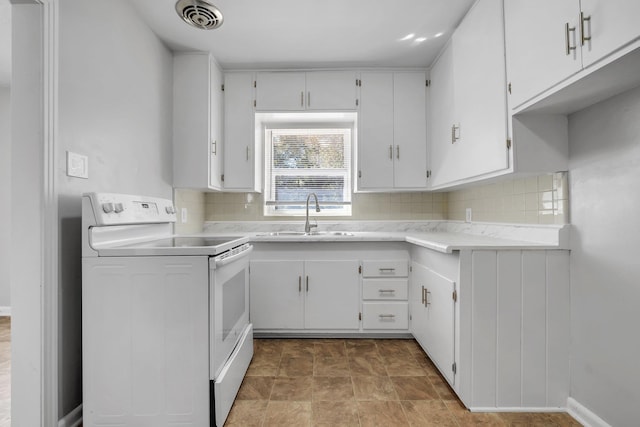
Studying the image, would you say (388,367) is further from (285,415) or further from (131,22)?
(131,22)

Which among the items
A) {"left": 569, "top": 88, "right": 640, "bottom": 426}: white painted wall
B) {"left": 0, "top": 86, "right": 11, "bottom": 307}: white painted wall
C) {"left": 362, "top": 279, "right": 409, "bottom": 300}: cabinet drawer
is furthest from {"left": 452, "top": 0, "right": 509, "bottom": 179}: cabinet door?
{"left": 0, "top": 86, "right": 11, "bottom": 307}: white painted wall

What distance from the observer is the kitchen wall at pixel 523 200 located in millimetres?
1654

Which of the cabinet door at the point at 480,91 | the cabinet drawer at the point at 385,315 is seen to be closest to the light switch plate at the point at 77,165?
the cabinet drawer at the point at 385,315

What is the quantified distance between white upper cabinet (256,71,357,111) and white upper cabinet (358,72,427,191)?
14 cm

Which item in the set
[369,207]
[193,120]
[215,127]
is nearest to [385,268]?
[369,207]

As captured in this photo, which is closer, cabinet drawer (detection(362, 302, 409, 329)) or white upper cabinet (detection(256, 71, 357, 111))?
cabinet drawer (detection(362, 302, 409, 329))

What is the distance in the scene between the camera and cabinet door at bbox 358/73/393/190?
9.05 feet

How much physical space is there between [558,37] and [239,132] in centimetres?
Result: 227

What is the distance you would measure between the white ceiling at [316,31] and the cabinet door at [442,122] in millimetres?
158

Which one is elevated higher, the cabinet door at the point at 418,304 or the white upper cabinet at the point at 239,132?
the white upper cabinet at the point at 239,132

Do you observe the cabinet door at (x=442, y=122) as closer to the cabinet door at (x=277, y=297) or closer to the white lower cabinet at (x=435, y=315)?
the white lower cabinet at (x=435, y=315)

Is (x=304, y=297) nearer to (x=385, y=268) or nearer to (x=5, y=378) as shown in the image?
(x=385, y=268)

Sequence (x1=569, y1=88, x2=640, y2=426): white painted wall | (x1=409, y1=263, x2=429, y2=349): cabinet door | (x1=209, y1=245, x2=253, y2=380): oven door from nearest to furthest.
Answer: (x1=569, y1=88, x2=640, y2=426): white painted wall → (x1=209, y1=245, x2=253, y2=380): oven door → (x1=409, y1=263, x2=429, y2=349): cabinet door

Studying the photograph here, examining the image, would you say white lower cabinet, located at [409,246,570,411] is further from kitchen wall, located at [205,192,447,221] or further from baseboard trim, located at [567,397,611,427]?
kitchen wall, located at [205,192,447,221]
